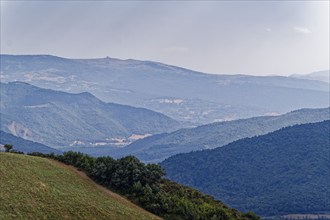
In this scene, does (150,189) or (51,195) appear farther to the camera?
(150,189)

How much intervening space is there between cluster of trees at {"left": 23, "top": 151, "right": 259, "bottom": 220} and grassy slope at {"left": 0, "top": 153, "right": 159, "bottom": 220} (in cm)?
245

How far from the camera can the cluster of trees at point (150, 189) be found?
8688cm

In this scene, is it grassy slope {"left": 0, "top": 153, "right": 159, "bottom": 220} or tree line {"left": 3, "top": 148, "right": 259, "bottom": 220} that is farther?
tree line {"left": 3, "top": 148, "right": 259, "bottom": 220}

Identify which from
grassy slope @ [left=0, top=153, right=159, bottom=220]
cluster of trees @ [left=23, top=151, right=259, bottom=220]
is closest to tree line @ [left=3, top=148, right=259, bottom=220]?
cluster of trees @ [left=23, top=151, right=259, bottom=220]

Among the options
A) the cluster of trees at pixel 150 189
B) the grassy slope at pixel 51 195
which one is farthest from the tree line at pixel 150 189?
the grassy slope at pixel 51 195

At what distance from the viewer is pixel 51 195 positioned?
80.1 m

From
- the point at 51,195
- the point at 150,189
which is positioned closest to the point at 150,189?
the point at 150,189

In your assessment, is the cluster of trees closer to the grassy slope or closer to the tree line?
the tree line

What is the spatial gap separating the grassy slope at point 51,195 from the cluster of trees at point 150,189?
8.04ft

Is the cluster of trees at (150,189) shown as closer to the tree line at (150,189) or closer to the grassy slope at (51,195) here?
the tree line at (150,189)

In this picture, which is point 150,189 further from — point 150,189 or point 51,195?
point 51,195

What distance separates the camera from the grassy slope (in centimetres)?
7500

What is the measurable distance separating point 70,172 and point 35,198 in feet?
54.7

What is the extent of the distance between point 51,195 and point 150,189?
16913 mm
